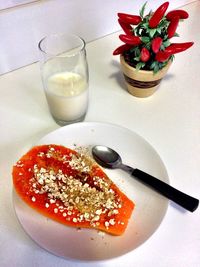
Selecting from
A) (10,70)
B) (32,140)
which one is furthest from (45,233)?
(10,70)

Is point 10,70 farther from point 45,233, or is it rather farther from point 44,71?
point 45,233

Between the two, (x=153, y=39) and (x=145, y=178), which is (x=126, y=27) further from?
(x=145, y=178)

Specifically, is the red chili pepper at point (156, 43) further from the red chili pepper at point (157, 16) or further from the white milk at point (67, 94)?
the white milk at point (67, 94)

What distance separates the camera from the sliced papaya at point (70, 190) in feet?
1.50

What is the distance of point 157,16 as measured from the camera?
0.60 metres

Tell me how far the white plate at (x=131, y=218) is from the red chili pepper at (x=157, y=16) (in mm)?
250

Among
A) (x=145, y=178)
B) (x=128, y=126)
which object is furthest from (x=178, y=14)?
(x=145, y=178)

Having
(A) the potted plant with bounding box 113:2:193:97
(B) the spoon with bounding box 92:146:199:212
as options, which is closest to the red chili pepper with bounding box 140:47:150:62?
(A) the potted plant with bounding box 113:2:193:97

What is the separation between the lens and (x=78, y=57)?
58 cm

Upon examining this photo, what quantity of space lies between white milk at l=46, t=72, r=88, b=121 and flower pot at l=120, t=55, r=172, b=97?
0.39ft

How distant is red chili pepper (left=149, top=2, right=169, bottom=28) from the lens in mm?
599

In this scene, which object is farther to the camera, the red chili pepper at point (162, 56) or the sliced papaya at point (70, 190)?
the red chili pepper at point (162, 56)

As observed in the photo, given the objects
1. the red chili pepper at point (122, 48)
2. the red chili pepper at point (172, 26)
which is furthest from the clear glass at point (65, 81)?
the red chili pepper at point (172, 26)

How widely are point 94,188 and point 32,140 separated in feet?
0.70
